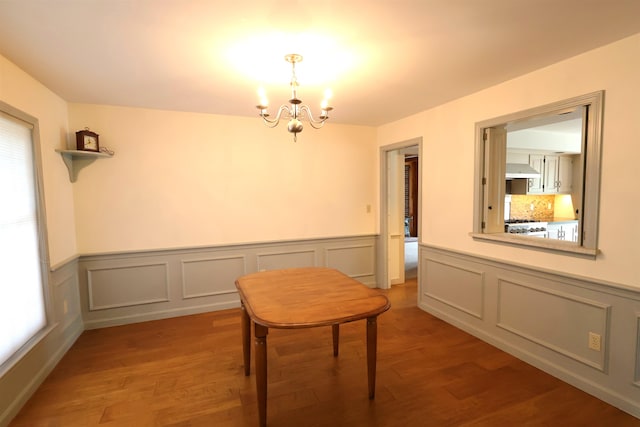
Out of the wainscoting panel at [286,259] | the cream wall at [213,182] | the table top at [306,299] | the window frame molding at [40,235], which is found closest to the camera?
the table top at [306,299]

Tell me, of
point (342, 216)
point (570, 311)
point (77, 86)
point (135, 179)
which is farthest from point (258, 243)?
point (570, 311)

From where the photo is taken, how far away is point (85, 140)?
2.98m

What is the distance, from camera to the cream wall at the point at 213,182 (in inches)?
129

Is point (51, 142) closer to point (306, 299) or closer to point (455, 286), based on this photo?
point (306, 299)

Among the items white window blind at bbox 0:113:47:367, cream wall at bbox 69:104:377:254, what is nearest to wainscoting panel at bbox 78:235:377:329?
cream wall at bbox 69:104:377:254

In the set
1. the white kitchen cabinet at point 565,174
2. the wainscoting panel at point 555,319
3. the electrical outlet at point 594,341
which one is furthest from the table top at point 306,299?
the white kitchen cabinet at point 565,174

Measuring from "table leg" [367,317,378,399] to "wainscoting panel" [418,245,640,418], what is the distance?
143 centimetres

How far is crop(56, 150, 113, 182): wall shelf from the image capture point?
9.74 feet

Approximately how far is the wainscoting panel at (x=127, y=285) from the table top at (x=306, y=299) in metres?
1.71

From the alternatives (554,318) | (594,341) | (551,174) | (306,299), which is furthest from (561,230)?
(306,299)

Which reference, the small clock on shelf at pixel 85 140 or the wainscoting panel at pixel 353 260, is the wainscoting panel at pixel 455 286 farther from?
the small clock on shelf at pixel 85 140

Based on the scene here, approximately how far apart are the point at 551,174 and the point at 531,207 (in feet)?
2.06

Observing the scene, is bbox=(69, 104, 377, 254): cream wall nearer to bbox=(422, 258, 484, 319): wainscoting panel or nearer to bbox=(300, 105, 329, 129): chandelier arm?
bbox=(300, 105, 329, 129): chandelier arm

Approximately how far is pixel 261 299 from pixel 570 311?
2253mm
